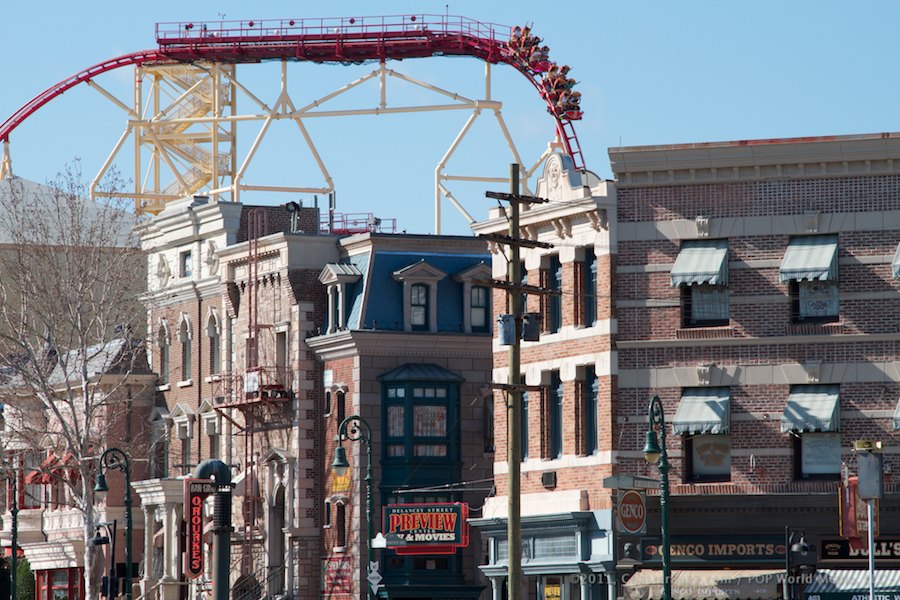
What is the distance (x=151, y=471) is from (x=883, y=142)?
37.7m

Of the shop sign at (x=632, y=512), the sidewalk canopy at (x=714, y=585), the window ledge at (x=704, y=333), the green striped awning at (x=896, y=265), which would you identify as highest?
the green striped awning at (x=896, y=265)

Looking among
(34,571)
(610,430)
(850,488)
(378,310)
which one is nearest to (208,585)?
(378,310)

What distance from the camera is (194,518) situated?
196 feet

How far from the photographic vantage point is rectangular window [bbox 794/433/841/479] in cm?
4859

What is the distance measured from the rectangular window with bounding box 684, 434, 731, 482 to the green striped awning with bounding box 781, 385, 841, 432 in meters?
1.74

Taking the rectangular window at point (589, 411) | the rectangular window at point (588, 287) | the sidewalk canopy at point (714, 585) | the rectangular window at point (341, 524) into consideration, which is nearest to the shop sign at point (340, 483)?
the rectangular window at point (341, 524)

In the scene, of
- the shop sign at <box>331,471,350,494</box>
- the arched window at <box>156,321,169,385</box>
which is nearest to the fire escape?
the shop sign at <box>331,471,350,494</box>

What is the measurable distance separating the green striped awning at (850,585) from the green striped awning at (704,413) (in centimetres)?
414

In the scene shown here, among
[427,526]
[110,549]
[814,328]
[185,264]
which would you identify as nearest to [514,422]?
[814,328]

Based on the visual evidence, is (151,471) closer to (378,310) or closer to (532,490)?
(378,310)

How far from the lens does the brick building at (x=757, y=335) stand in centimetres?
4850

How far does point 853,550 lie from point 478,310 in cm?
2130

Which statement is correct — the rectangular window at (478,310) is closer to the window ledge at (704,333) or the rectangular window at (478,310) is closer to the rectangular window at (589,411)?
the rectangular window at (589,411)

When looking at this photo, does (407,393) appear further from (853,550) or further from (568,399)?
(853,550)
